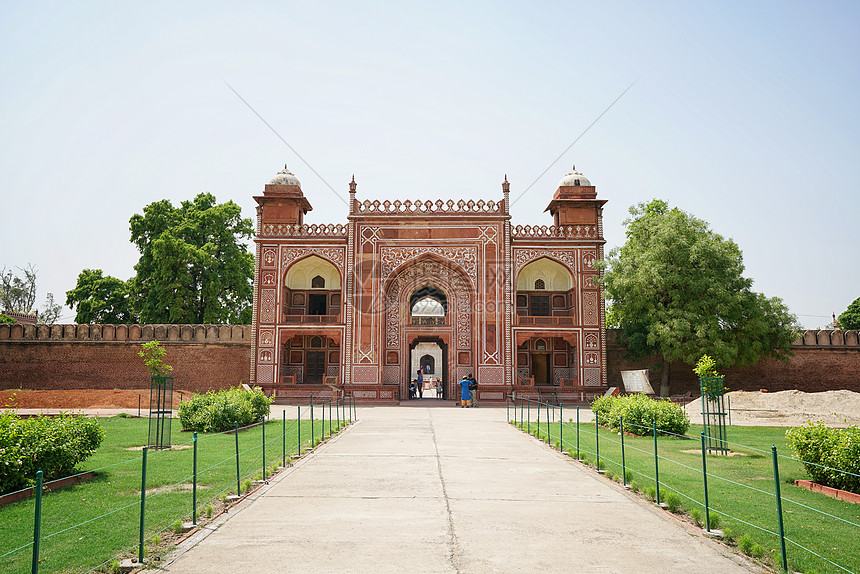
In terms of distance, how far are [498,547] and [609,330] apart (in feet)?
76.8

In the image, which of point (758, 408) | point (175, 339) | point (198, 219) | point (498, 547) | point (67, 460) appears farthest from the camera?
point (198, 219)

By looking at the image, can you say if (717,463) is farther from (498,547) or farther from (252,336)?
(252,336)

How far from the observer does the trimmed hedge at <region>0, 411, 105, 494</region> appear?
677 centimetres

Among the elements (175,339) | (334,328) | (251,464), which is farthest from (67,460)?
(175,339)

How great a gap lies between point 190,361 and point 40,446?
2062 cm

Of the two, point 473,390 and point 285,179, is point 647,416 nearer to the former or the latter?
point 473,390

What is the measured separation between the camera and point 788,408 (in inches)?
767

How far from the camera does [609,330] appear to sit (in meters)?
27.3

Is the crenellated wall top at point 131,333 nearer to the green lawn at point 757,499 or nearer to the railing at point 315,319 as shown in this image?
the railing at point 315,319

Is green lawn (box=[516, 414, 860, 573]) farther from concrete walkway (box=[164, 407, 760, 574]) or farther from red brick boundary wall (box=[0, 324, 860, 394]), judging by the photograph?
red brick boundary wall (box=[0, 324, 860, 394])

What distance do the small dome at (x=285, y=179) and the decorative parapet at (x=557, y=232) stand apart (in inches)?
391

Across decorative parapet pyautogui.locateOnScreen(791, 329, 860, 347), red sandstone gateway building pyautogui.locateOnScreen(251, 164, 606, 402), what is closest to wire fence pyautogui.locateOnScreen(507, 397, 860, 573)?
red sandstone gateway building pyautogui.locateOnScreen(251, 164, 606, 402)

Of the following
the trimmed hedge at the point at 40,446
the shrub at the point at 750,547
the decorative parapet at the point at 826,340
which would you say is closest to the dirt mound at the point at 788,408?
the decorative parapet at the point at 826,340

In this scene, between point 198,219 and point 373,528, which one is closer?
point 373,528
